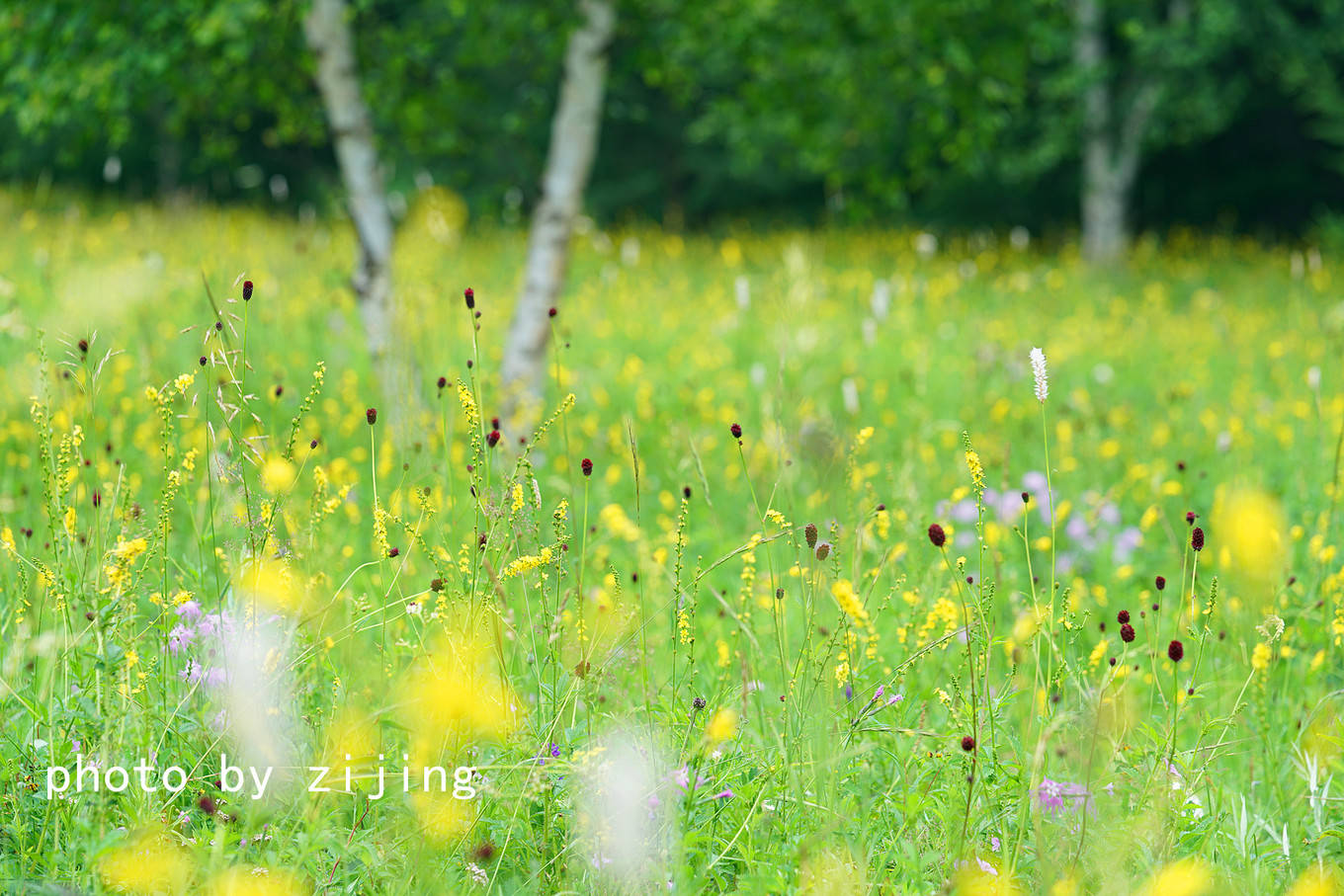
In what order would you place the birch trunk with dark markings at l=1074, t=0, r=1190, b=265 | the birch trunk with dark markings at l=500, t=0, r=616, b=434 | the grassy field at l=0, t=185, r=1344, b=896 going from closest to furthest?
the grassy field at l=0, t=185, r=1344, b=896 < the birch trunk with dark markings at l=500, t=0, r=616, b=434 < the birch trunk with dark markings at l=1074, t=0, r=1190, b=265

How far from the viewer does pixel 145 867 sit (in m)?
1.49

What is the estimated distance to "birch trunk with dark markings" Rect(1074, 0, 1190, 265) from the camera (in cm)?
1179

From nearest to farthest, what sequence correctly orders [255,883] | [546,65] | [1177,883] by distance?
[1177,883] → [255,883] → [546,65]

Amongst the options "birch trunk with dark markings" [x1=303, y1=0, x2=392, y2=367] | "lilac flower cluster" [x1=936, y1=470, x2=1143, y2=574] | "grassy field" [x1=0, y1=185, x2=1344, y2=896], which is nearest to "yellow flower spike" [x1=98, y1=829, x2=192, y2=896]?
"grassy field" [x1=0, y1=185, x2=1344, y2=896]

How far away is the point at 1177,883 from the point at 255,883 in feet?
4.01

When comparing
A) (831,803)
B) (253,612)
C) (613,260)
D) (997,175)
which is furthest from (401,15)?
(997,175)

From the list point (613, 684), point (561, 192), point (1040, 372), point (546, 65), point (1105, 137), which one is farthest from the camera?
point (1105, 137)

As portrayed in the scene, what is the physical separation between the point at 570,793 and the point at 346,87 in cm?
438

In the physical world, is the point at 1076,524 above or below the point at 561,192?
below

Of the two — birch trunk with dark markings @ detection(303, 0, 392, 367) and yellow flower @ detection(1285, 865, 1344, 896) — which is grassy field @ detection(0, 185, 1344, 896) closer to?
yellow flower @ detection(1285, 865, 1344, 896)

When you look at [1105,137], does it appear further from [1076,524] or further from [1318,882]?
[1318,882]

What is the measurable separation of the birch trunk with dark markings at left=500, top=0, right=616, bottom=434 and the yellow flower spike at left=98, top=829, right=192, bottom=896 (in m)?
3.93

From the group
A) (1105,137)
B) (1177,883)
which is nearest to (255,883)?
(1177,883)

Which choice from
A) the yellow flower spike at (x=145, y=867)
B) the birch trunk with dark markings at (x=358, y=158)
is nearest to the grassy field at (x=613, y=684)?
the yellow flower spike at (x=145, y=867)
